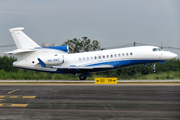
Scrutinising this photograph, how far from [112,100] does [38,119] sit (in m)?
5.80

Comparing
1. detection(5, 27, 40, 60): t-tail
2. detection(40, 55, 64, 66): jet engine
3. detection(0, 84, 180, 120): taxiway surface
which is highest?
detection(5, 27, 40, 60): t-tail

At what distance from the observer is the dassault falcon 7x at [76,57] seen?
29.2m

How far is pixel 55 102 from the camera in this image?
14617 mm

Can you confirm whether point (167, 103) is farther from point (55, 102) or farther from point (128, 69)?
point (128, 69)

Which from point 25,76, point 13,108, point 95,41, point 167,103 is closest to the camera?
point 13,108

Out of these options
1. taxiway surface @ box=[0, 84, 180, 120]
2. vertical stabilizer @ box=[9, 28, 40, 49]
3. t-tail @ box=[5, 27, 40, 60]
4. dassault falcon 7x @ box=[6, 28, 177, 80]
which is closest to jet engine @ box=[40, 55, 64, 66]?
dassault falcon 7x @ box=[6, 28, 177, 80]

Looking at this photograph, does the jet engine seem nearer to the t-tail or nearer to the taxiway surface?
the t-tail

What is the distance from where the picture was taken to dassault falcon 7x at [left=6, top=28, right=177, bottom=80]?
29.2 metres

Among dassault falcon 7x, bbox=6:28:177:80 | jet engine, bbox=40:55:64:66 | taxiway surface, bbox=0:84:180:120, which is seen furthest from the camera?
jet engine, bbox=40:55:64:66

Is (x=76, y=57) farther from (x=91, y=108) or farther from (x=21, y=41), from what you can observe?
(x=91, y=108)

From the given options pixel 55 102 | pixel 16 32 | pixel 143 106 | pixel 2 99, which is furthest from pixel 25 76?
pixel 143 106

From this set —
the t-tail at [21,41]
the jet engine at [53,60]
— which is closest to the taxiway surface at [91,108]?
the jet engine at [53,60]

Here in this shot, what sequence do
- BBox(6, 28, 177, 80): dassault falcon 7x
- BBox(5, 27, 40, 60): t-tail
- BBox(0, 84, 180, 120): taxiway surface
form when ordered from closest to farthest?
1. BBox(0, 84, 180, 120): taxiway surface
2. BBox(6, 28, 177, 80): dassault falcon 7x
3. BBox(5, 27, 40, 60): t-tail

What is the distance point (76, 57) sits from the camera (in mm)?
30422
